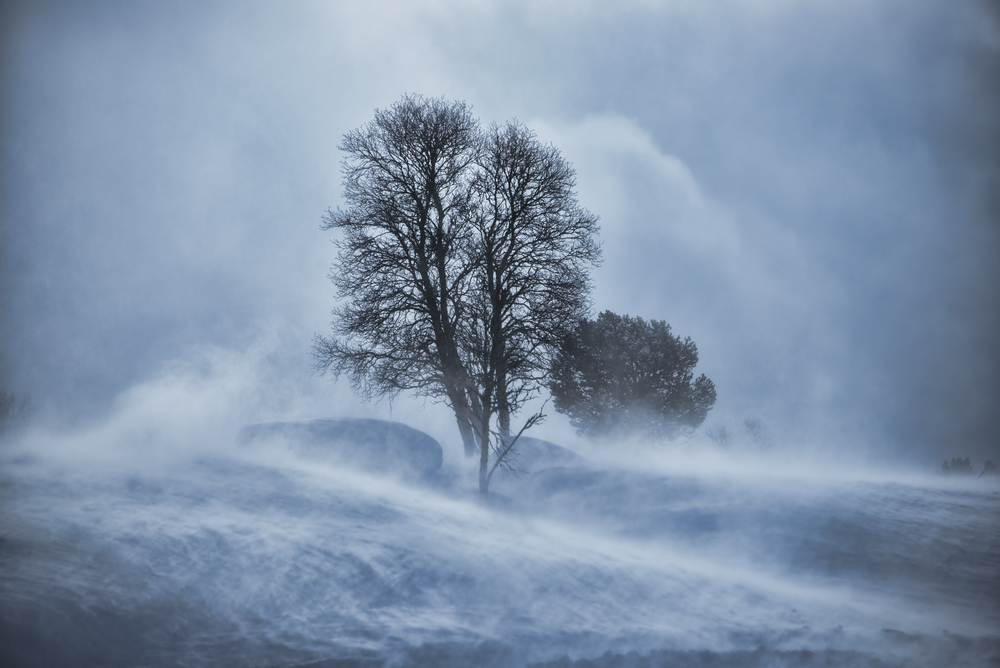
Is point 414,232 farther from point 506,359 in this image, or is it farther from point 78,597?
point 78,597

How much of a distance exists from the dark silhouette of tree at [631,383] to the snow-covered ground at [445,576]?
11678 mm

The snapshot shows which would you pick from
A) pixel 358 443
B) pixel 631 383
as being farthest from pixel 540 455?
pixel 631 383

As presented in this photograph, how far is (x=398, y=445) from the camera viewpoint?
555 inches

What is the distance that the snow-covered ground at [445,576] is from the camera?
5.11 metres

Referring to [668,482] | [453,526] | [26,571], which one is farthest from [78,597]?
[668,482]

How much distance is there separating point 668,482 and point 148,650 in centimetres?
1101

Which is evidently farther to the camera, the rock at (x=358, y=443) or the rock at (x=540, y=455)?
the rock at (x=540, y=455)

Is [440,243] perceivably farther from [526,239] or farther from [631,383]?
[631,383]

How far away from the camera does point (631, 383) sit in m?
22.6

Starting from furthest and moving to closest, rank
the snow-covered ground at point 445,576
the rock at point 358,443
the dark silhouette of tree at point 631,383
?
the dark silhouette of tree at point 631,383
the rock at point 358,443
the snow-covered ground at point 445,576

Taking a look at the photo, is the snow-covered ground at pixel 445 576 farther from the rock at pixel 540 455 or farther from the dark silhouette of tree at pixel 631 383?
the dark silhouette of tree at pixel 631 383

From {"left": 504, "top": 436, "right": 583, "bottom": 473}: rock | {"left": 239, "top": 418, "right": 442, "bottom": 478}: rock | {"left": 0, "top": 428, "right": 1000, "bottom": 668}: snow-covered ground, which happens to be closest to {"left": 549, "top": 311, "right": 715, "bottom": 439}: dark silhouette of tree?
{"left": 504, "top": 436, "right": 583, "bottom": 473}: rock

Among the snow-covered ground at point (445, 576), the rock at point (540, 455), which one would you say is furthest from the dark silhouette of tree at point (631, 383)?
the snow-covered ground at point (445, 576)

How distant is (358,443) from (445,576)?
765 cm
